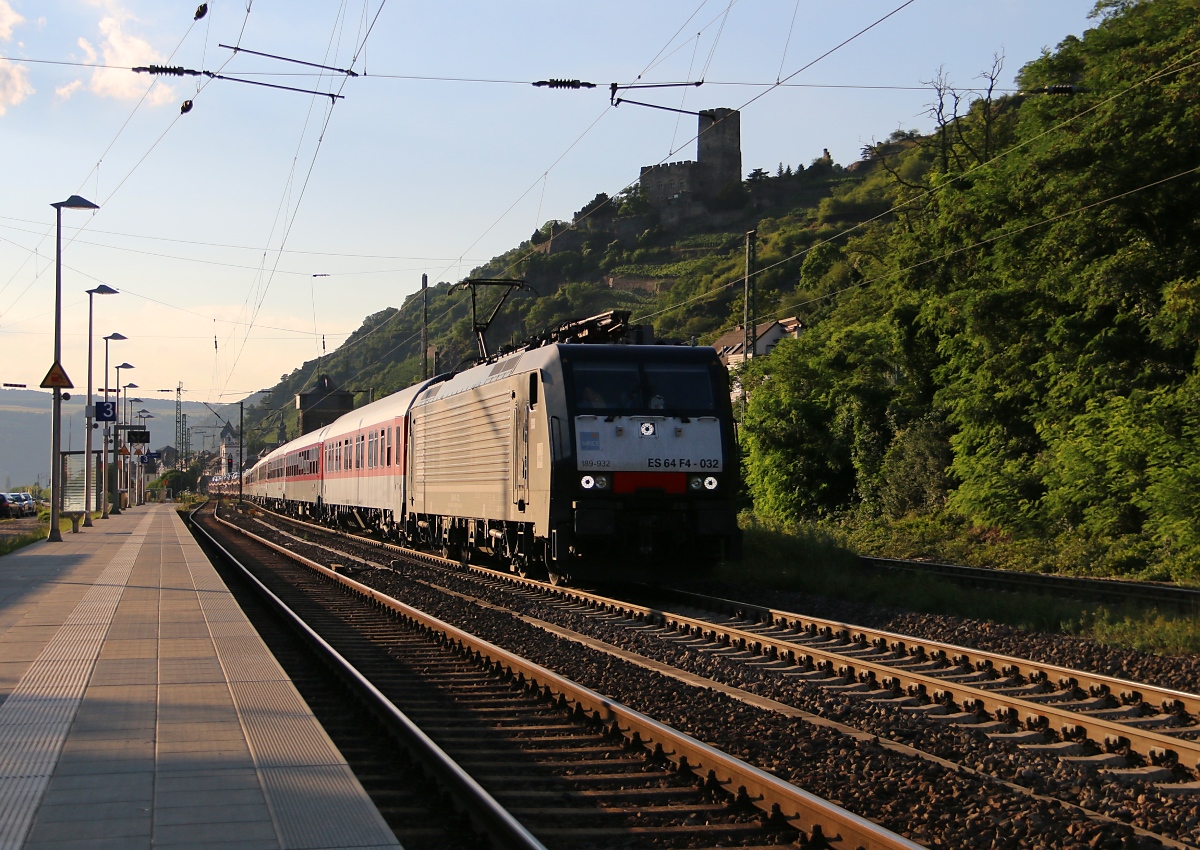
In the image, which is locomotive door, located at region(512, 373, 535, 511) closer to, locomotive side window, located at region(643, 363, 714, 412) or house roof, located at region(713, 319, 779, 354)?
locomotive side window, located at region(643, 363, 714, 412)

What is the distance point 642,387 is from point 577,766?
913 cm

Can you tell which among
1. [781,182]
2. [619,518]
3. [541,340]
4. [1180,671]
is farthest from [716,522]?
[781,182]

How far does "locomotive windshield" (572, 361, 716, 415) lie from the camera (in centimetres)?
1526

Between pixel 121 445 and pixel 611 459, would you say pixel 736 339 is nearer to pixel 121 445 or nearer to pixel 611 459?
pixel 121 445

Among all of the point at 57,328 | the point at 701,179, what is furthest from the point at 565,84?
the point at 701,179

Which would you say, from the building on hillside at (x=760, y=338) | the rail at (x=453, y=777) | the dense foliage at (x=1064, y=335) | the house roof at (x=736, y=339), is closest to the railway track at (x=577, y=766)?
the rail at (x=453, y=777)

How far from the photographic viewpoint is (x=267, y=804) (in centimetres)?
540

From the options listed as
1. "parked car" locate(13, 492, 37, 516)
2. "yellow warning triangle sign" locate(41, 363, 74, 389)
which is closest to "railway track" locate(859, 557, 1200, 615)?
"yellow warning triangle sign" locate(41, 363, 74, 389)

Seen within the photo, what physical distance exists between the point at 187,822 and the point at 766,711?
413cm

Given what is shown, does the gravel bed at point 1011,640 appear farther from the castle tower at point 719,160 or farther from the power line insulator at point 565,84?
the castle tower at point 719,160

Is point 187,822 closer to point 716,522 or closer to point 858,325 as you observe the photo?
point 716,522

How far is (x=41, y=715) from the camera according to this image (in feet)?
24.7

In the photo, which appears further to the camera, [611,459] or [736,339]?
[736,339]

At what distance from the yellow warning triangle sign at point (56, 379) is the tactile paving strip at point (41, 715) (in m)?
15.3
